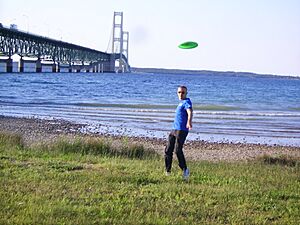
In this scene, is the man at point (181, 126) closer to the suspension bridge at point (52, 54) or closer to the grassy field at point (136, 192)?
the grassy field at point (136, 192)

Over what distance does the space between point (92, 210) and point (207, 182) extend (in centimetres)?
259

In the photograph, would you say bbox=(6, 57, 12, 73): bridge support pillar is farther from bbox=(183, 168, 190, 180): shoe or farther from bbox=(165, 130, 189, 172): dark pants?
bbox=(183, 168, 190, 180): shoe

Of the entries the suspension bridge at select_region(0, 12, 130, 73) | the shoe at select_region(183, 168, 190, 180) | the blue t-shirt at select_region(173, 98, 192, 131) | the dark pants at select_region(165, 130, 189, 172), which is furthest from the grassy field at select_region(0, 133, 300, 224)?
the suspension bridge at select_region(0, 12, 130, 73)

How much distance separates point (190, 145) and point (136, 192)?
9099 mm

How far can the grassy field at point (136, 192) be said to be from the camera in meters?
5.68

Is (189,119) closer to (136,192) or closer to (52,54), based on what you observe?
(136,192)

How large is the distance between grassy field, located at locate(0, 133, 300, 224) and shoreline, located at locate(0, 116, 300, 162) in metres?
3.13

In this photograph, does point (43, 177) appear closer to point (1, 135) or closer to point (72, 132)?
point (1, 135)

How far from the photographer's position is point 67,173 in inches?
314

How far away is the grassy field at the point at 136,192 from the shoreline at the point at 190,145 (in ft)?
10.3

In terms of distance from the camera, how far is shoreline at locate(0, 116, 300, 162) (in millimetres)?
13492

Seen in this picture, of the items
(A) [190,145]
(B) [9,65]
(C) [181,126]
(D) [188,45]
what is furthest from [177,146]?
(B) [9,65]

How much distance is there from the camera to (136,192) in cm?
687

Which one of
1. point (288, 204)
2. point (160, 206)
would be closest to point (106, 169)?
point (160, 206)
